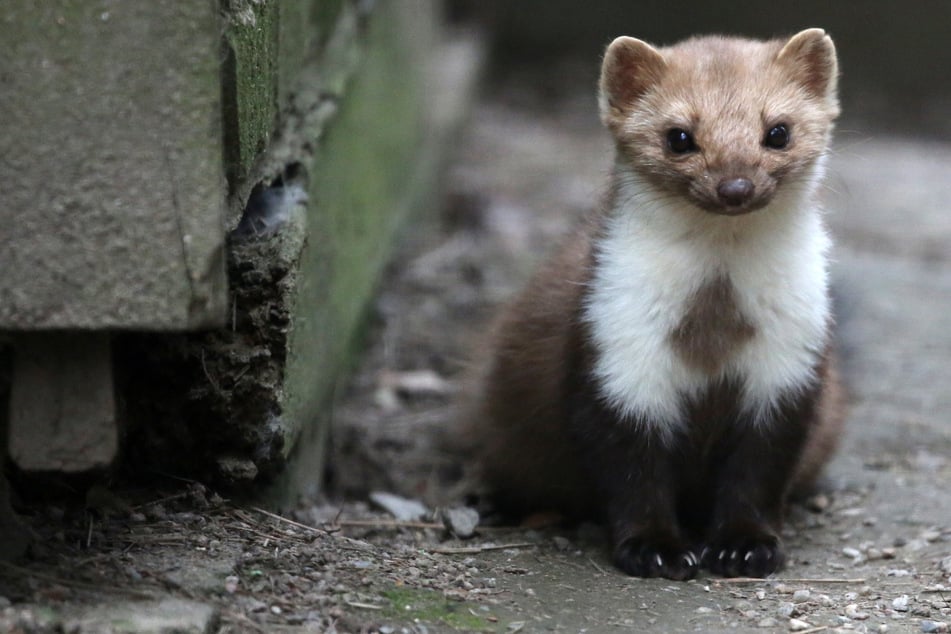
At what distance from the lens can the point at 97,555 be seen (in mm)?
3078

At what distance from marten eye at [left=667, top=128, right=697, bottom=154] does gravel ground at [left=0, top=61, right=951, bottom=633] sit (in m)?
0.80

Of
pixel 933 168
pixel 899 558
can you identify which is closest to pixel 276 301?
pixel 899 558

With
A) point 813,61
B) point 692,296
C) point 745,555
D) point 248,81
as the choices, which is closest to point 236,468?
point 248,81

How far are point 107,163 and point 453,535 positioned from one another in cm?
201

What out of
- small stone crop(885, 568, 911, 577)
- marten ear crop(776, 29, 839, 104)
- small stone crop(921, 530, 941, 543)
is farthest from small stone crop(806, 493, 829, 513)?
marten ear crop(776, 29, 839, 104)

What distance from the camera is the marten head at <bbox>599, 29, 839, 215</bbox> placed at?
3.66m

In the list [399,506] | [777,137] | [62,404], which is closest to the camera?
[62,404]

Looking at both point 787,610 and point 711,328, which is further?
point 711,328

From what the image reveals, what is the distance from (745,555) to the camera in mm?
3922

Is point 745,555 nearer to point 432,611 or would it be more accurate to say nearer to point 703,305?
point 703,305

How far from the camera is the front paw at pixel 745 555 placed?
390 cm

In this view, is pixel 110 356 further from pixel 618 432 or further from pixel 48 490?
pixel 618 432

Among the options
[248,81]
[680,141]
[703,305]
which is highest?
[248,81]

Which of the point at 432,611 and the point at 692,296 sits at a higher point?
the point at 692,296
